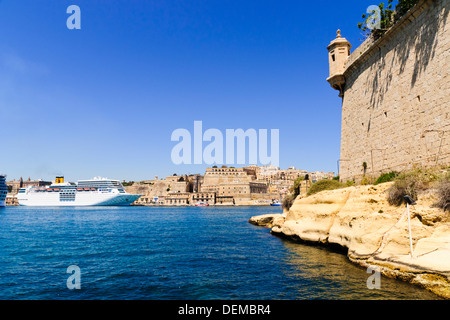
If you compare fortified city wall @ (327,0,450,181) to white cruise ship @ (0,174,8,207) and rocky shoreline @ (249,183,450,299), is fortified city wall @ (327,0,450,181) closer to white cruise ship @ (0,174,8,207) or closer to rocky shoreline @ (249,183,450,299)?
rocky shoreline @ (249,183,450,299)

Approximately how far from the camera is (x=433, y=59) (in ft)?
41.0

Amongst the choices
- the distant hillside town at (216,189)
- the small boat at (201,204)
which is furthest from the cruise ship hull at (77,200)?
the small boat at (201,204)

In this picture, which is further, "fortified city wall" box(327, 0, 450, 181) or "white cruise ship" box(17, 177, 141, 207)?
"white cruise ship" box(17, 177, 141, 207)

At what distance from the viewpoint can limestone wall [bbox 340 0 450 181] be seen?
39.4 feet

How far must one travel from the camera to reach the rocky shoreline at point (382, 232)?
8188mm

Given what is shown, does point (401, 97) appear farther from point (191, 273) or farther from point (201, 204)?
point (201, 204)

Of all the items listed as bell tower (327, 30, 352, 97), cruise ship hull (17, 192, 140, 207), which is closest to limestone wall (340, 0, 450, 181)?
bell tower (327, 30, 352, 97)

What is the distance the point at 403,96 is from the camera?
14398 millimetres

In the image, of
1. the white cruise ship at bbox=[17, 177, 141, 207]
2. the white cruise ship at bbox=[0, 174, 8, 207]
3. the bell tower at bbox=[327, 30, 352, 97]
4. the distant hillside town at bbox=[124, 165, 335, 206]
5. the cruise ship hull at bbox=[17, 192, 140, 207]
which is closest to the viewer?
the bell tower at bbox=[327, 30, 352, 97]

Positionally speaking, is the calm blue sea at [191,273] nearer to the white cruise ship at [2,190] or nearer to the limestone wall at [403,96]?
the limestone wall at [403,96]

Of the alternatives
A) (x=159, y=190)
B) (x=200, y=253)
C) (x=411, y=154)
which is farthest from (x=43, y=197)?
(x=411, y=154)

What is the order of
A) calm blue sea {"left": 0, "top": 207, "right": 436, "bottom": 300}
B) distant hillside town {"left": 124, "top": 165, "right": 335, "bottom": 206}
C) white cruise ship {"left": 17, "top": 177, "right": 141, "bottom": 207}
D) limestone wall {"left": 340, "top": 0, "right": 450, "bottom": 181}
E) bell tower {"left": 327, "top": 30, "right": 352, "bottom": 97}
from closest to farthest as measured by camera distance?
calm blue sea {"left": 0, "top": 207, "right": 436, "bottom": 300} → limestone wall {"left": 340, "top": 0, "right": 450, "bottom": 181} → bell tower {"left": 327, "top": 30, "right": 352, "bottom": 97} → white cruise ship {"left": 17, "top": 177, "right": 141, "bottom": 207} → distant hillside town {"left": 124, "top": 165, "right": 335, "bottom": 206}

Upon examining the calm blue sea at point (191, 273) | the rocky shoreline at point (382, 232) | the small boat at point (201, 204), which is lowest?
the small boat at point (201, 204)
